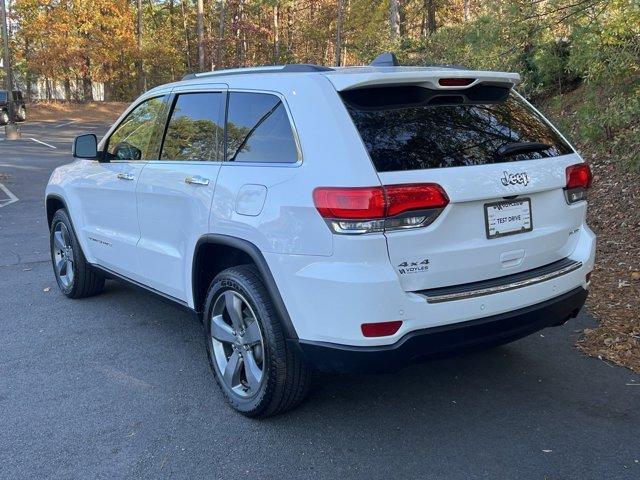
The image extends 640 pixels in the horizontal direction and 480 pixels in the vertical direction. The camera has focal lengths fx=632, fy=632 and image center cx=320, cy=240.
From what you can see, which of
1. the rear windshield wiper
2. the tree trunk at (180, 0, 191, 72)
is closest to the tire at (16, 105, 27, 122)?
the tree trunk at (180, 0, 191, 72)

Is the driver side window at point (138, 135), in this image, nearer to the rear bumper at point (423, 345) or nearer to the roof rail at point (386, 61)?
the roof rail at point (386, 61)

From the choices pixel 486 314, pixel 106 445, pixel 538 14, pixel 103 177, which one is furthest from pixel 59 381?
pixel 538 14

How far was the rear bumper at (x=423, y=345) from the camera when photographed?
2.89 m

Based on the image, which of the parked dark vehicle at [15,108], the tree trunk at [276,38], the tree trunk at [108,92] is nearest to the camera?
the parked dark vehicle at [15,108]

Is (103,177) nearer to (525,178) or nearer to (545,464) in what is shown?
(525,178)

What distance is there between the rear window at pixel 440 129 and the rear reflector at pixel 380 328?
2.29ft

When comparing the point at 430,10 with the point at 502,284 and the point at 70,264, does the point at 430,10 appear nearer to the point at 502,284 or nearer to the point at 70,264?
the point at 70,264

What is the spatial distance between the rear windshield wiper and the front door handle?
1.64 meters

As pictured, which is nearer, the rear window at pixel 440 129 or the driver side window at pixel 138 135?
the rear window at pixel 440 129

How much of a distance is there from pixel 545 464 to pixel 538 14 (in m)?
4.87

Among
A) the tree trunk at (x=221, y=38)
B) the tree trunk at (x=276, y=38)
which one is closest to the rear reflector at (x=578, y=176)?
the tree trunk at (x=221, y=38)

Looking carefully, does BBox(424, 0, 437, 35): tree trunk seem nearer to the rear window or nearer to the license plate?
the rear window

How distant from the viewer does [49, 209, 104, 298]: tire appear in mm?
5535

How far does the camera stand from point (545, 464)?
9.88 feet
